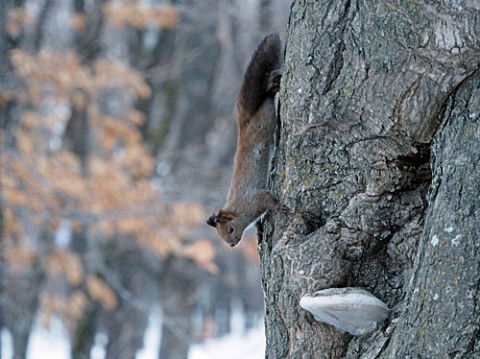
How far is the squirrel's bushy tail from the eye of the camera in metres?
3.33

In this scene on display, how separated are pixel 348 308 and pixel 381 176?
47cm

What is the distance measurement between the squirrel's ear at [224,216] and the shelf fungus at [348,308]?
1413mm

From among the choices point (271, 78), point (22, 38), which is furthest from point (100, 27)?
point (271, 78)

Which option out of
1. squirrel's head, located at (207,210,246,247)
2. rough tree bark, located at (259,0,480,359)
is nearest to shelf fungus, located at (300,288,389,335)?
rough tree bark, located at (259,0,480,359)

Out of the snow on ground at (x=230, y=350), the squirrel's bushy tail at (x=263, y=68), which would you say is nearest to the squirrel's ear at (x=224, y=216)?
the squirrel's bushy tail at (x=263, y=68)

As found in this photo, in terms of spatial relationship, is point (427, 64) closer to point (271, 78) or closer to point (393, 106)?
point (393, 106)

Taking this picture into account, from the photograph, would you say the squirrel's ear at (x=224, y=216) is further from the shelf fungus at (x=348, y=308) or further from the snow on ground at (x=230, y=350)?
the snow on ground at (x=230, y=350)

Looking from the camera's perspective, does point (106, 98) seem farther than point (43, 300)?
No

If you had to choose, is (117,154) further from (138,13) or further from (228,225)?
(228,225)

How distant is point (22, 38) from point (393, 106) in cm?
786

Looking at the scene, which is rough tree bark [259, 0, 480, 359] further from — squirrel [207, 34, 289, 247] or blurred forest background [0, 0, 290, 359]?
blurred forest background [0, 0, 290, 359]

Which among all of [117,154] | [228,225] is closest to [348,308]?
[228,225]

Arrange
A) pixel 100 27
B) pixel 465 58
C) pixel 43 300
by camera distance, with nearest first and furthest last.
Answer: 1. pixel 465 58
2. pixel 100 27
3. pixel 43 300

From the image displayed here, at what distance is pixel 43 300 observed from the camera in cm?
1234
